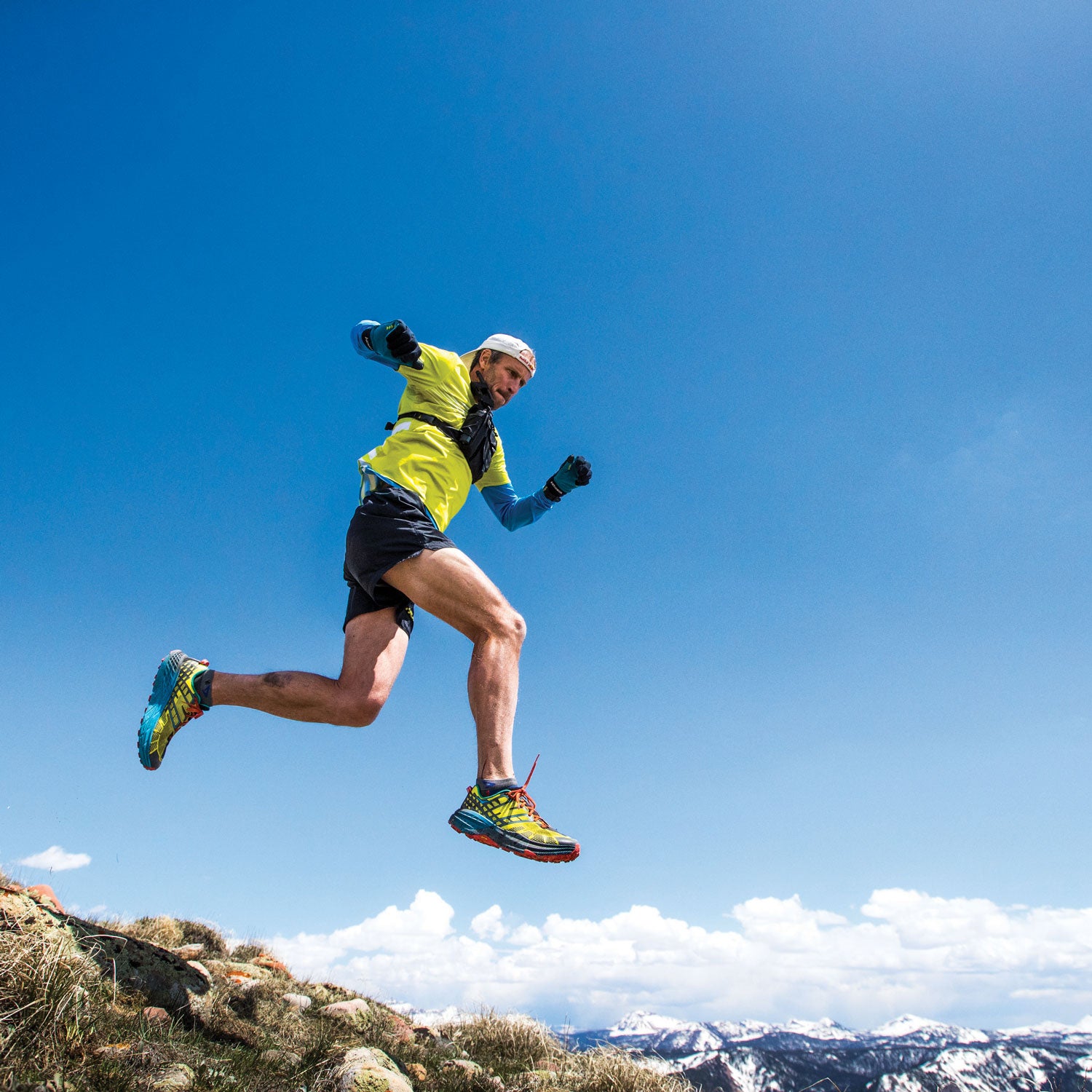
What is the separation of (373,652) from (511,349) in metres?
2.01

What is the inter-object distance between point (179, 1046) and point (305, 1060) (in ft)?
2.38

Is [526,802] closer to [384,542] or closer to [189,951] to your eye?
[384,542]

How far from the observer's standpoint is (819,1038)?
16750 cm

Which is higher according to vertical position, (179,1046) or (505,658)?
(505,658)

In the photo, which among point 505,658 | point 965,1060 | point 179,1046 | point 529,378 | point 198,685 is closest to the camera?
point 179,1046

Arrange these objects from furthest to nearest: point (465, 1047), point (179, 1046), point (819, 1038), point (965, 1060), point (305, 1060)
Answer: point (819, 1038) < point (965, 1060) < point (465, 1047) < point (305, 1060) < point (179, 1046)

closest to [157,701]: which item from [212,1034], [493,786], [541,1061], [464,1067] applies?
[212,1034]

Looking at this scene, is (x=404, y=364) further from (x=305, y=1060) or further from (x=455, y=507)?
(x=305, y=1060)

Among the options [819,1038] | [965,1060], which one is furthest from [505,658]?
[819,1038]

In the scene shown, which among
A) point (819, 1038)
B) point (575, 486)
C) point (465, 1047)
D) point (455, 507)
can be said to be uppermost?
point (575, 486)

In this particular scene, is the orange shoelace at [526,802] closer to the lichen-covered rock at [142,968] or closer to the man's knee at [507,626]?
the man's knee at [507,626]

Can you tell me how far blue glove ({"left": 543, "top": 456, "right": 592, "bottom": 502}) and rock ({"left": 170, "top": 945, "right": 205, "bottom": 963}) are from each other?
4.54 metres

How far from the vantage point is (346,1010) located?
486 centimetres

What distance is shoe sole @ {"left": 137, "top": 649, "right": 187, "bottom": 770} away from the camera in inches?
159
